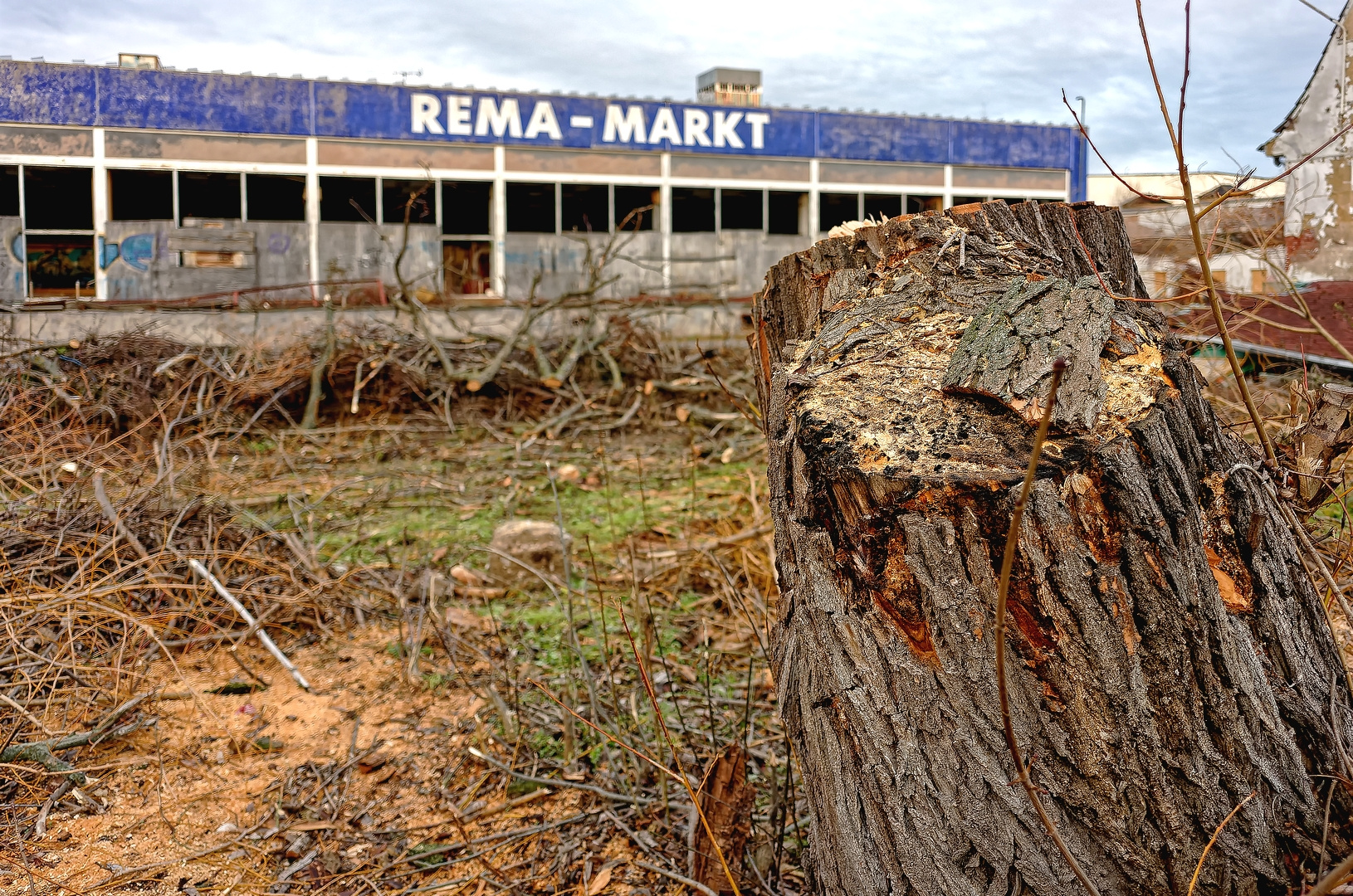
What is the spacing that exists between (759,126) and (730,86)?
2229 millimetres

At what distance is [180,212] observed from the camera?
Result: 1638cm

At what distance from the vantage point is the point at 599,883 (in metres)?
2.71

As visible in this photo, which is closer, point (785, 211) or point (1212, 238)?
point (1212, 238)

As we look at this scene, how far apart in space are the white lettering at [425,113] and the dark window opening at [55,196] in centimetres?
536

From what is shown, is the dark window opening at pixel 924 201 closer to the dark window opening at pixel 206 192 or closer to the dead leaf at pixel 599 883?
the dark window opening at pixel 206 192

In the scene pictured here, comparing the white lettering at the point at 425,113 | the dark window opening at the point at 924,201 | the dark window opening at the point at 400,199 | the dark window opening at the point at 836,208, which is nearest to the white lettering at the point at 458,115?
the white lettering at the point at 425,113

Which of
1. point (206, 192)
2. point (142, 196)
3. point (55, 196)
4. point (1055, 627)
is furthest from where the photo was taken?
point (206, 192)

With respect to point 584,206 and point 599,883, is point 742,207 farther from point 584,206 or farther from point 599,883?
point 599,883

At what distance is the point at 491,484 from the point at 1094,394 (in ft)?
22.1

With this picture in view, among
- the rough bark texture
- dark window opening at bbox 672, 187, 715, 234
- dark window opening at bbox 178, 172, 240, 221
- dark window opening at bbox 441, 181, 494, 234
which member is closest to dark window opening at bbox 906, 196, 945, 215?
dark window opening at bbox 672, 187, 715, 234

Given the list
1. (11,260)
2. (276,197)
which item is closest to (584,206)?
(276,197)

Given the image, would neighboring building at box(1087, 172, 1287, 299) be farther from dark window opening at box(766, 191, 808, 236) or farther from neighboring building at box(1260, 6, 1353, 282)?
dark window opening at box(766, 191, 808, 236)

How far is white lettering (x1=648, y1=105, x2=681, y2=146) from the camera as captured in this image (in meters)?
19.0

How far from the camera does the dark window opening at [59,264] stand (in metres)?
16.1
